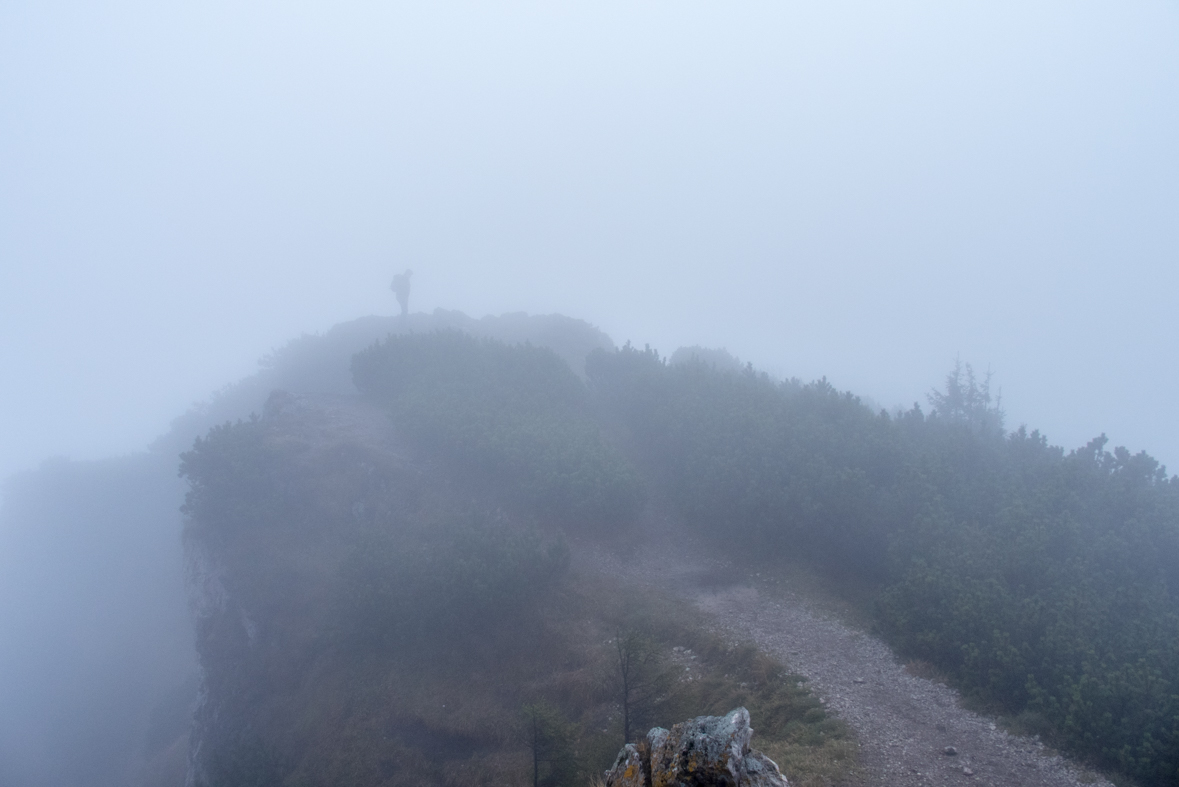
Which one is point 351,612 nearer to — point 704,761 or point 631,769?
point 631,769

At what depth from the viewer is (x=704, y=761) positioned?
542 centimetres

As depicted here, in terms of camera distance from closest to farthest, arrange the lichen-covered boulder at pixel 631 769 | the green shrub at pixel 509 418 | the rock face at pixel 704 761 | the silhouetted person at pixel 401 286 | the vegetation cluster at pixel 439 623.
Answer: the rock face at pixel 704 761
the lichen-covered boulder at pixel 631 769
the vegetation cluster at pixel 439 623
the green shrub at pixel 509 418
the silhouetted person at pixel 401 286

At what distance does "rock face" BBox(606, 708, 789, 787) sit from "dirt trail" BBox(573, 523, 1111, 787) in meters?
6.96

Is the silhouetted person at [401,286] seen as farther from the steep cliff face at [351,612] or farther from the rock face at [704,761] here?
the rock face at [704,761]

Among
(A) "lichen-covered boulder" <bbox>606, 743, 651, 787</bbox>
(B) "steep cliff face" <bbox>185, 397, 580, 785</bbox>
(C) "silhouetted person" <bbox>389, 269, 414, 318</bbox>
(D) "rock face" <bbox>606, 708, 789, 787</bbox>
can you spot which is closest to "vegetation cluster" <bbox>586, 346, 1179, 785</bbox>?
(B) "steep cliff face" <bbox>185, 397, 580, 785</bbox>

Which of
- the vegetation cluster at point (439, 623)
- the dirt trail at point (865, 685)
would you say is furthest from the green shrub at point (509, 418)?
the dirt trail at point (865, 685)

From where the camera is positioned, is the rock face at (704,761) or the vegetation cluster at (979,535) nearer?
the rock face at (704,761)

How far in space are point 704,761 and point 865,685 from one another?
11.2 metres

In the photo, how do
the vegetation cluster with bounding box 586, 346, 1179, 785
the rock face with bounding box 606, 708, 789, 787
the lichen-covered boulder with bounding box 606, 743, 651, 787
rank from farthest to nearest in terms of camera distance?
the vegetation cluster with bounding box 586, 346, 1179, 785, the lichen-covered boulder with bounding box 606, 743, 651, 787, the rock face with bounding box 606, 708, 789, 787

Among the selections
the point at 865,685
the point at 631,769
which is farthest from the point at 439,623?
the point at 631,769

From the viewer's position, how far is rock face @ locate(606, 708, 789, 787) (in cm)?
534

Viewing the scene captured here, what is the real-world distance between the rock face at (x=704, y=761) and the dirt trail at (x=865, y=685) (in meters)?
6.96

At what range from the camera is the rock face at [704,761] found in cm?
534

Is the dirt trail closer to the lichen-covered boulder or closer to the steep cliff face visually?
the steep cliff face
